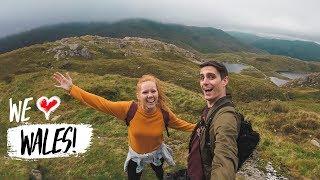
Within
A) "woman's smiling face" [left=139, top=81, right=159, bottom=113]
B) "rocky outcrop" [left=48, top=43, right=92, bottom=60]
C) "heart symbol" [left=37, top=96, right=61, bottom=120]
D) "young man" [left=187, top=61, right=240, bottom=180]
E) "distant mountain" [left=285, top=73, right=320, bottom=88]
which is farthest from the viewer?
"distant mountain" [left=285, top=73, right=320, bottom=88]

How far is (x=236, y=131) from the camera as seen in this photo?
596 cm

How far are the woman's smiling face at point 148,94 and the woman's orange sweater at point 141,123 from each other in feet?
1.01

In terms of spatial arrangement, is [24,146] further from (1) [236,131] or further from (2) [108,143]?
(1) [236,131]

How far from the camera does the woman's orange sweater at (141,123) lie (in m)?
10.4

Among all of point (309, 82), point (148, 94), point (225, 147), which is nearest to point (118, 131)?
point (148, 94)

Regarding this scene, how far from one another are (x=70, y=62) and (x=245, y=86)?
32.6 meters

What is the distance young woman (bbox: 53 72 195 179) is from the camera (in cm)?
1027

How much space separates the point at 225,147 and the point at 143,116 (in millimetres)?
5460

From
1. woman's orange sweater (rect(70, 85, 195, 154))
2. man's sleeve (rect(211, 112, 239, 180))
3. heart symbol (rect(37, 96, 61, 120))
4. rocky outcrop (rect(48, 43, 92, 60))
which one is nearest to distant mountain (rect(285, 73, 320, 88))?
rocky outcrop (rect(48, 43, 92, 60))

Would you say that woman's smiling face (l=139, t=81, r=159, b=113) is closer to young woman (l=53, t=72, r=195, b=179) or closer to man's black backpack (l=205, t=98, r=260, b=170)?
young woman (l=53, t=72, r=195, b=179)

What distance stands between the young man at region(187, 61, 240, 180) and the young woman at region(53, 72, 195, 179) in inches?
150

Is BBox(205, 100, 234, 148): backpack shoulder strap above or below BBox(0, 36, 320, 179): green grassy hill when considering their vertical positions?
above

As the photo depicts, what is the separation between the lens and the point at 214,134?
242 inches

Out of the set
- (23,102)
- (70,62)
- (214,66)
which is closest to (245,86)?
(70,62)
